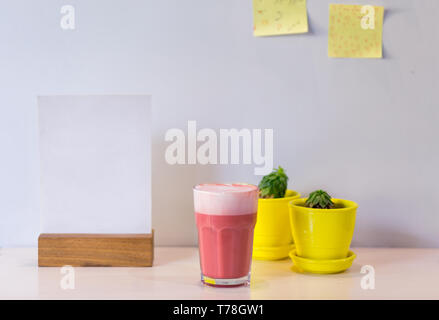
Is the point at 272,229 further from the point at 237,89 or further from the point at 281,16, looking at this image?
the point at 281,16

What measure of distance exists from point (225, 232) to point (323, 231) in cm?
20

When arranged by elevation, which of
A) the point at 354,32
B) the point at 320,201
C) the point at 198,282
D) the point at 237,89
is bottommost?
the point at 198,282

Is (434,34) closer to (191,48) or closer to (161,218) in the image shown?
(191,48)

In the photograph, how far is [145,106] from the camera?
36.4 inches

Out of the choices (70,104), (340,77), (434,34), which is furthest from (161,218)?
(434,34)

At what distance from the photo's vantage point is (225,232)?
0.82 metres

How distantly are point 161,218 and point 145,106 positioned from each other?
313mm

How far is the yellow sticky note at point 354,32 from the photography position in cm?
109

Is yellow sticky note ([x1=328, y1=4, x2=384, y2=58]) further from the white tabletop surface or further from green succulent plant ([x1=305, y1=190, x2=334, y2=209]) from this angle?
the white tabletop surface

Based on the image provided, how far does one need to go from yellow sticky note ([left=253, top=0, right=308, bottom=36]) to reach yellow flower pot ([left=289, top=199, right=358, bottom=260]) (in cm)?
42

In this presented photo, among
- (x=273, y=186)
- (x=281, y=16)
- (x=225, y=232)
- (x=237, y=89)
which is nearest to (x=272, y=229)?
(x=273, y=186)

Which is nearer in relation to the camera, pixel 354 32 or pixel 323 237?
pixel 323 237

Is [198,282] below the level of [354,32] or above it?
below

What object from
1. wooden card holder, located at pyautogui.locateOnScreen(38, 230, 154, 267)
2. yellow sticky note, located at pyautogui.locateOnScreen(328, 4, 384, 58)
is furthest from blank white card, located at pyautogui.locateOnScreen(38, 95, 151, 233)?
yellow sticky note, located at pyautogui.locateOnScreen(328, 4, 384, 58)
